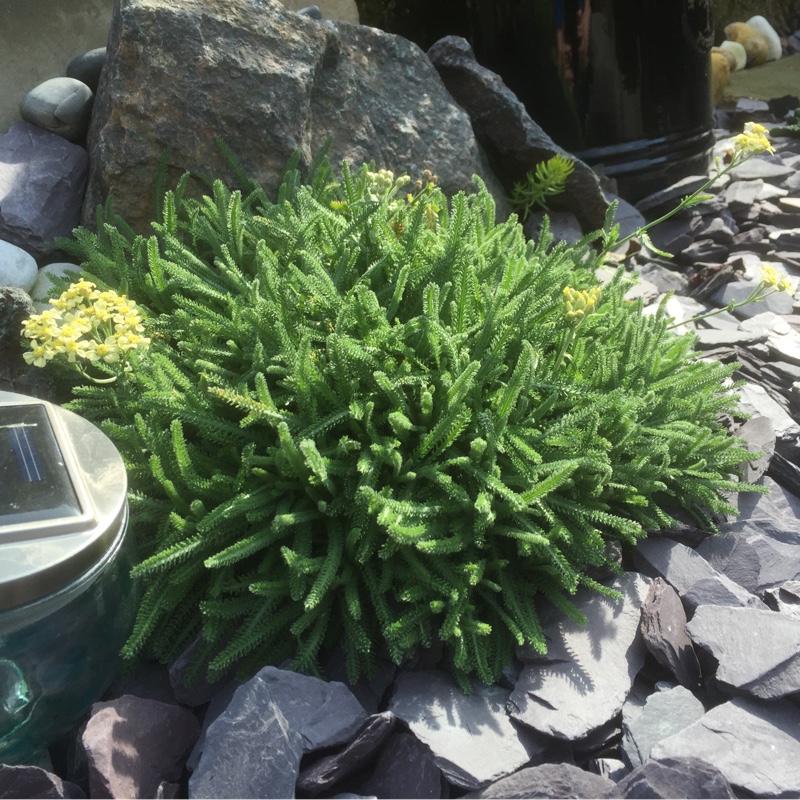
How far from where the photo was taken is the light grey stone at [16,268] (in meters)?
2.73

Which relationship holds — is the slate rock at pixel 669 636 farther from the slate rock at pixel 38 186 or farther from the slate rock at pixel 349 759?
the slate rock at pixel 38 186

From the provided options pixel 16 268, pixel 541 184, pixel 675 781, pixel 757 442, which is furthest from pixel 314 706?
pixel 541 184

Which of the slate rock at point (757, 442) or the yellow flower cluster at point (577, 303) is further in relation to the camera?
the slate rock at point (757, 442)

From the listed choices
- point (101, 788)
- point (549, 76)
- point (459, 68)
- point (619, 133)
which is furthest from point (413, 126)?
point (101, 788)

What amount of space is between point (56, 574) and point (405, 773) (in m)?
0.84

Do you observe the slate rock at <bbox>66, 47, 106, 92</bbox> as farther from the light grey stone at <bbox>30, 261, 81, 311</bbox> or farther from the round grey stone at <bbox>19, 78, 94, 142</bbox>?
the light grey stone at <bbox>30, 261, 81, 311</bbox>

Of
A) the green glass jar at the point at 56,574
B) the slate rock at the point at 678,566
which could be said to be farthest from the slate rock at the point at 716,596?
the green glass jar at the point at 56,574

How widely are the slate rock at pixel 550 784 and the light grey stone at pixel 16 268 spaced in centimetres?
215

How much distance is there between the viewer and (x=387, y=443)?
203 centimetres

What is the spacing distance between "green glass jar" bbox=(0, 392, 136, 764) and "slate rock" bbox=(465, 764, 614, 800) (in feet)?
2.92

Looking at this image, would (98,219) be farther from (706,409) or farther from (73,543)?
(706,409)

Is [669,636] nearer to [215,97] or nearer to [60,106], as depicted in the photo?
[215,97]

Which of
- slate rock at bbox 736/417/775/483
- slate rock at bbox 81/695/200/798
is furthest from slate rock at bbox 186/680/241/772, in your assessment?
slate rock at bbox 736/417/775/483

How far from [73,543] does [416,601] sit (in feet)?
2.67
